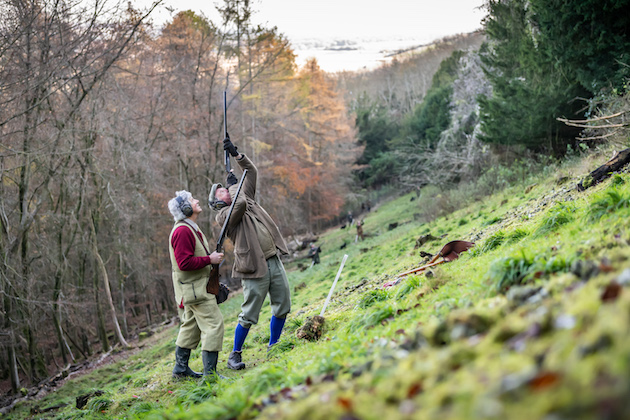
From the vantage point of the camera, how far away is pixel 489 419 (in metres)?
1.72

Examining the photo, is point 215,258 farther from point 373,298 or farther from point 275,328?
point 373,298

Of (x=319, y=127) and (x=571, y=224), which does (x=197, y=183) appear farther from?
(x=571, y=224)

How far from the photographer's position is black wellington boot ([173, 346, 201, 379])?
639cm

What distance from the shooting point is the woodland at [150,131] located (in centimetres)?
1230

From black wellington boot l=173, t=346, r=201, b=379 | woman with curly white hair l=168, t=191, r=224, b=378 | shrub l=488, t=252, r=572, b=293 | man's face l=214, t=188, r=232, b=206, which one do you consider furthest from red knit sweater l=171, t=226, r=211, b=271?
shrub l=488, t=252, r=572, b=293

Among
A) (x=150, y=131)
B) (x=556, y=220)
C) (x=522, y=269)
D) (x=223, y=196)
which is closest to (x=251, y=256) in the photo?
(x=223, y=196)

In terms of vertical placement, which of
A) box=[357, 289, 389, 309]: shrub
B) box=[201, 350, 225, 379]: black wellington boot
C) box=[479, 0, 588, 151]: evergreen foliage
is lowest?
box=[201, 350, 225, 379]: black wellington boot

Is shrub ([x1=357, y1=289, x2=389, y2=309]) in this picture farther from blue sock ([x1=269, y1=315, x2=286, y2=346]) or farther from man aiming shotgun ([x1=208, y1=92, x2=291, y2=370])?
blue sock ([x1=269, y1=315, x2=286, y2=346])

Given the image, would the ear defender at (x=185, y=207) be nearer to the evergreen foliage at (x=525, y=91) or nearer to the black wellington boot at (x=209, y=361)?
the black wellington boot at (x=209, y=361)

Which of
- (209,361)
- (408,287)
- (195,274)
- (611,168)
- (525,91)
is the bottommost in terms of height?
(209,361)

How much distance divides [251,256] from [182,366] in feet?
6.46

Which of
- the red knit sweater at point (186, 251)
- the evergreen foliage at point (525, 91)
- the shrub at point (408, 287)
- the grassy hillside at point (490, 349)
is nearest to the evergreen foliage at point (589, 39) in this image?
the evergreen foliage at point (525, 91)

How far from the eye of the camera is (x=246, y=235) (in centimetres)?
621

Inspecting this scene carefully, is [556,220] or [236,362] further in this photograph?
[236,362]
